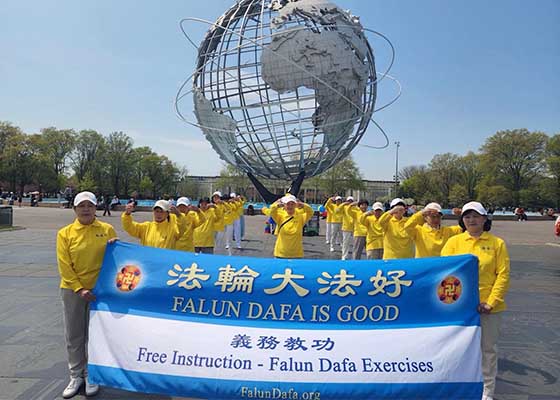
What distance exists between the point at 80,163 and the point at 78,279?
183 feet

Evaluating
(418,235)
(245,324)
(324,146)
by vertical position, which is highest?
(324,146)

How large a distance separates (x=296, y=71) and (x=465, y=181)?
52614mm

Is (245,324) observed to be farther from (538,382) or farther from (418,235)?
(538,382)

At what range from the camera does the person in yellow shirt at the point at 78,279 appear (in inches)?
125

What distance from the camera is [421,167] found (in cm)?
6328

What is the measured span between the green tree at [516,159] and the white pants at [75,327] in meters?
54.7

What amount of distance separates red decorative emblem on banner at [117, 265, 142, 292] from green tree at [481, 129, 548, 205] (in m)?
54.4

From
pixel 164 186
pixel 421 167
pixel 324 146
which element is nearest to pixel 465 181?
pixel 421 167

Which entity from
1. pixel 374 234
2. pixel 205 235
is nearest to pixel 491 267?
pixel 374 234

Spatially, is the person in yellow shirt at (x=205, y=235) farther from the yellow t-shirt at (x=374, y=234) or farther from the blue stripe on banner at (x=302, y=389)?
the blue stripe on banner at (x=302, y=389)

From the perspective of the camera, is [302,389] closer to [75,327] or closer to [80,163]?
[75,327]

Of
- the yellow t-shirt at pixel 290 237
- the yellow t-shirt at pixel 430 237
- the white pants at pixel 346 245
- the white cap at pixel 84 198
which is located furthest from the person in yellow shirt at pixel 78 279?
the white pants at pixel 346 245

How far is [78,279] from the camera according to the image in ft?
10.6

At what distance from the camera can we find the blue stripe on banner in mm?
2777
